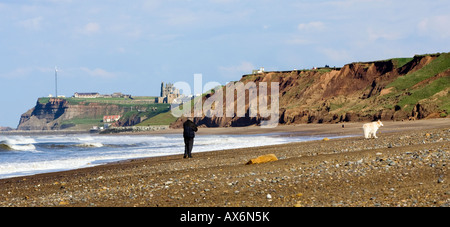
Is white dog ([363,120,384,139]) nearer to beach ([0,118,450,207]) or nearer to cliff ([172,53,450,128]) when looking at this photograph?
beach ([0,118,450,207])

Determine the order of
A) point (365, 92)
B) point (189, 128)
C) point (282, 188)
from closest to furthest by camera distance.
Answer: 1. point (282, 188)
2. point (189, 128)
3. point (365, 92)

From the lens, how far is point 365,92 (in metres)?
92.8

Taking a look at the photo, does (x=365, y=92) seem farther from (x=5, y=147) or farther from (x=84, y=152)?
(x=84, y=152)

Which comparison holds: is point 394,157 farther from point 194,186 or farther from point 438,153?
point 194,186

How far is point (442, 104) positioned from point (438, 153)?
52125 millimetres

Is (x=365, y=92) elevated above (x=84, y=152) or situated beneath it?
elevated above

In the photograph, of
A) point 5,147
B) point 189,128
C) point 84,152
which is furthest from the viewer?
point 5,147

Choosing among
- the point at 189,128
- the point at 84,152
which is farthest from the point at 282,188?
the point at 84,152

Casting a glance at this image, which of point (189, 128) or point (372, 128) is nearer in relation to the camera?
point (189, 128)

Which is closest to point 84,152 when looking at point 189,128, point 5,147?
point 5,147

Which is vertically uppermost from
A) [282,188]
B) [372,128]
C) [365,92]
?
[365,92]

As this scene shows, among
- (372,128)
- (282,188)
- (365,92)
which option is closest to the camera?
(282,188)

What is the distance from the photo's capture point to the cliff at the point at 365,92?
66.9 meters

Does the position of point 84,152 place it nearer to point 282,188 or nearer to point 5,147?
point 5,147
